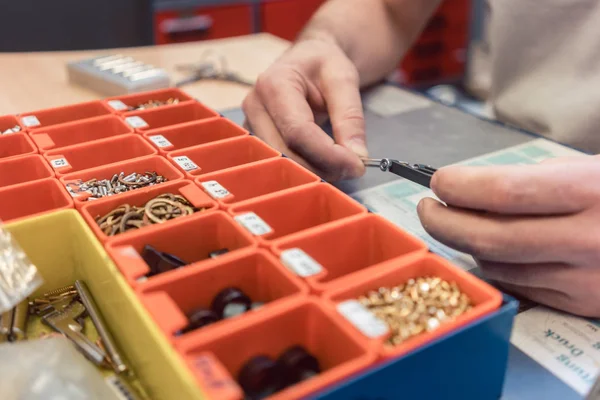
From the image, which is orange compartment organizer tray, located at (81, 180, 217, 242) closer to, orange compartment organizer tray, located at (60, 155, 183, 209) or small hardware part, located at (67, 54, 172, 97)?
orange compartment organizer tray, located at (60, 155, 183, 209)

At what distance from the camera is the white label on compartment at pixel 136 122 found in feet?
2.58

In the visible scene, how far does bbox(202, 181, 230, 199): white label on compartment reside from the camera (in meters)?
0.61

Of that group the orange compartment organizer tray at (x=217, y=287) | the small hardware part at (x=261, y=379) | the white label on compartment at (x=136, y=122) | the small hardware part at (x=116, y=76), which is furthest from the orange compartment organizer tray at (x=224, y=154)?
the small hardware part at (x=116, y=76)

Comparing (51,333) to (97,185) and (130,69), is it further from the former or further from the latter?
(130,69)

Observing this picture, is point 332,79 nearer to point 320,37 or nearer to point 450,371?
point 320,37

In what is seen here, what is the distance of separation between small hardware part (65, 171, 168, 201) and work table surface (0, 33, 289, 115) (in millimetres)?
454

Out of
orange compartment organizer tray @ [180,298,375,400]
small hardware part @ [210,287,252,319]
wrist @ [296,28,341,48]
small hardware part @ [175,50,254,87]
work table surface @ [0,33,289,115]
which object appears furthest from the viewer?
small hardware part @ [175,50,254,87]

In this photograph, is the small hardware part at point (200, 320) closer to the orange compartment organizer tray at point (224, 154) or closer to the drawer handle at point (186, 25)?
the orange compartment organizer tray at point (224, 154)

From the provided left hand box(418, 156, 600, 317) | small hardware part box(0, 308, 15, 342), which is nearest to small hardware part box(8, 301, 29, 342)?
small hardware part box(0, 308, 15, 342)

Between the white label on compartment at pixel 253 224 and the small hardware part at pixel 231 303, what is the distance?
65mm

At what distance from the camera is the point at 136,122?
79 centimetres

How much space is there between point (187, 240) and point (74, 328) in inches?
5.1

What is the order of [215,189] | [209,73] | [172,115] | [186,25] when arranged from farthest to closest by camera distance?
[186,25] → [209,73] → [172,115] → [215,189]

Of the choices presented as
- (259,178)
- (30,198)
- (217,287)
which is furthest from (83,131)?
(217,287)
